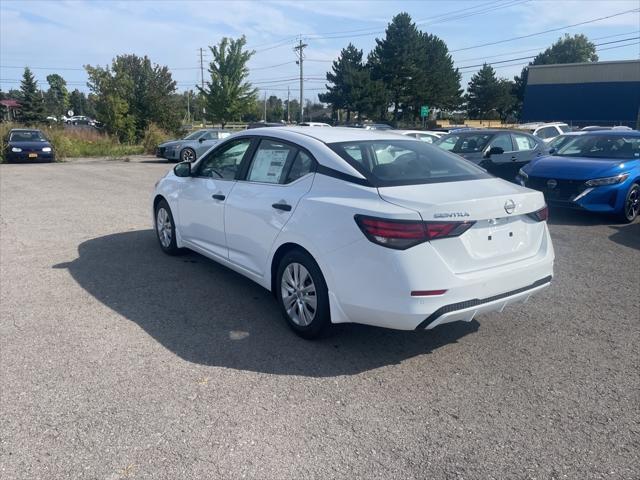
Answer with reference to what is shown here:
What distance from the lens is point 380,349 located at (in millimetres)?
4105

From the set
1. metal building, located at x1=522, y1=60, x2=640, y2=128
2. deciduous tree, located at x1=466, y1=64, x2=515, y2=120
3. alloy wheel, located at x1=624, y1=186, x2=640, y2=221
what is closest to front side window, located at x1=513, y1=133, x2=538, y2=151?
alloy wheel, located at x1=624, y1=186, x2=640, y2=221

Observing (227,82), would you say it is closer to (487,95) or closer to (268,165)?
(268,165)

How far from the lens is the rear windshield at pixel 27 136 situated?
22.7 meters

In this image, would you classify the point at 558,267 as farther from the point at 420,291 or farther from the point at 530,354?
the point at 420,291

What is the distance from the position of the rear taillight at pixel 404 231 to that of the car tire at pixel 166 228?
341 centimetres

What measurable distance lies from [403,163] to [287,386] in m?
1.97

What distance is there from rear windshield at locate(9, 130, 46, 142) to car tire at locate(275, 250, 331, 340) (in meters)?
22.5

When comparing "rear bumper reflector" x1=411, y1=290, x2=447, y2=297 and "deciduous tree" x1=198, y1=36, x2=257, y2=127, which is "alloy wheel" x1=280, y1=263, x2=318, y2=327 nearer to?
"rear bumper reflector" x1=411, y1=290, x2=447, y2=297

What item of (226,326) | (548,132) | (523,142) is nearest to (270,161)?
(226,326)

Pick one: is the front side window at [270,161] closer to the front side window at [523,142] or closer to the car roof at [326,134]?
the car roof at [326,134]

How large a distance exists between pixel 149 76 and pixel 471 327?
36.9 meters

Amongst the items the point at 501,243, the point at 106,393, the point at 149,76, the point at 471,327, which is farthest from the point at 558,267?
the point at 149,76

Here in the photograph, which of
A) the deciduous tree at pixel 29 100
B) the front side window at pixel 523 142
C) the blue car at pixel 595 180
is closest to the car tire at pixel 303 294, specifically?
the blue car at pixel 595 180

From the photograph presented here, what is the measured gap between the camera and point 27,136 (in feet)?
76.7
